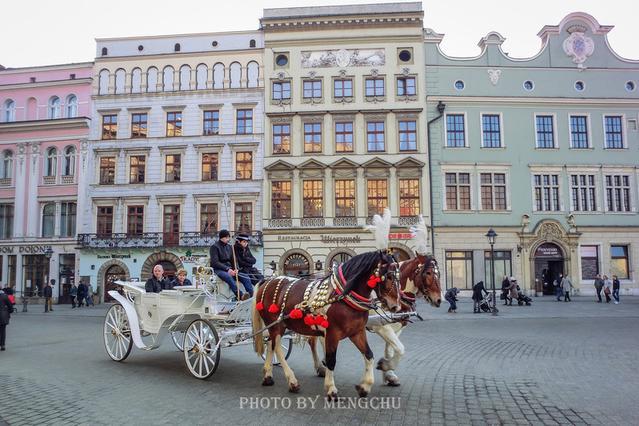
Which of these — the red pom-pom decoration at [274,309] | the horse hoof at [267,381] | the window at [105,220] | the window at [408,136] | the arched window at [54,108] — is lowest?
the horse hoof at [267,381]

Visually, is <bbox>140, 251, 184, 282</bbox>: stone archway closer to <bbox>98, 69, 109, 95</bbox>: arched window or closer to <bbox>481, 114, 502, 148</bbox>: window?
<bbox>98, 69, 109, 95</bbox>: arched window

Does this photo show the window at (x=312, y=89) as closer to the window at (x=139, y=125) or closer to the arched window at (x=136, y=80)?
the window at (x=139, y=125)

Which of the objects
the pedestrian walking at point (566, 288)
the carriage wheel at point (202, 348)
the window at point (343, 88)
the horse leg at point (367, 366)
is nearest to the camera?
the horse leg at point (367, 366)

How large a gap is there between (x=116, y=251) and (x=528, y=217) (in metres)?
27.8

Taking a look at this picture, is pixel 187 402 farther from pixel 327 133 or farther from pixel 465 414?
pixel 327 133

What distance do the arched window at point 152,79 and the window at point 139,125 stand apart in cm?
189

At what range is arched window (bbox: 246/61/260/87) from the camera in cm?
3425

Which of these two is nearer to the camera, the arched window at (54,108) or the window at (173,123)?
the window at (173,123)

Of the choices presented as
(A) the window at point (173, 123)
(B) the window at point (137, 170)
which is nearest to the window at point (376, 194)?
(A) the window at point (173, 123)

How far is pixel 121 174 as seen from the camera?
34500 millimetres

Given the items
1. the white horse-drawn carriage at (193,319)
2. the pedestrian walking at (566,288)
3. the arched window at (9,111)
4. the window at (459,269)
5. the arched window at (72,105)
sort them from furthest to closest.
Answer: the arched window at (9,111), the arched window at (72,105), the window at (459,269), the pedestrian walking at (566,288), the white horse-drawn carriage at (193,319)

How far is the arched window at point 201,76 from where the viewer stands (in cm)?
3459

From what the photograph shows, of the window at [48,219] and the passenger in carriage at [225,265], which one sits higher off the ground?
the window at [48,219]

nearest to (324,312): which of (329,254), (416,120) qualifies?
(329,254)
